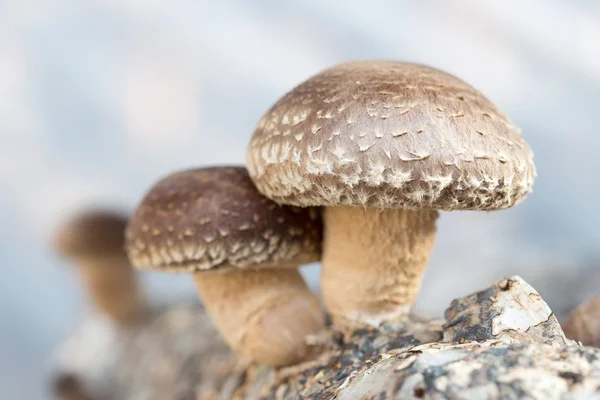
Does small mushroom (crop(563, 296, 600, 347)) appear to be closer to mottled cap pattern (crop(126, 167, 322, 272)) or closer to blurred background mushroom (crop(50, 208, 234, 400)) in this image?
mottled cap pattern (crop(126, 167, 322, 272))

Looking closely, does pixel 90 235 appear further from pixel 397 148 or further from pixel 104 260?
pixel 397 148

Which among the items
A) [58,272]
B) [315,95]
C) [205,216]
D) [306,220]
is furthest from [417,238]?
[58,272]

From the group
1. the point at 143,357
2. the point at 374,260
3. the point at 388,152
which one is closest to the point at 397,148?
the point at 388,152

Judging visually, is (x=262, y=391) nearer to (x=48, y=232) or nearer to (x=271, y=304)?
(x=271, y=304)

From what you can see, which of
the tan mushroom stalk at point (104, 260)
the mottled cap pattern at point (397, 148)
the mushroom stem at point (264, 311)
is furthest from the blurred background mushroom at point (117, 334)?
the mottled cap pattern at point (397, 148)

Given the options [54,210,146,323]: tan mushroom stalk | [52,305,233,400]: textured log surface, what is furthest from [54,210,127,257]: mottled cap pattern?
[52,305,233,400]: textured log surface

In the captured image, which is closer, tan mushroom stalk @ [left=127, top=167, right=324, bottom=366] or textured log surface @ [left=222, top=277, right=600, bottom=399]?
textured log surface @ [left=222, top=277, right=600, bottom=399]
